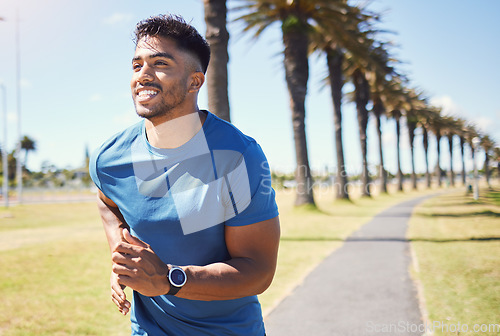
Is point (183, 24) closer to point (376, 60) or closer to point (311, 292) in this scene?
point (311, 292)

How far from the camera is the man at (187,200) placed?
141cm

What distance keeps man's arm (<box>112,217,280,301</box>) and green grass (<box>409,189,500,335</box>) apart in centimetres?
350

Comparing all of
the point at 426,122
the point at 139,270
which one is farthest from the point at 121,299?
the point at 426,122

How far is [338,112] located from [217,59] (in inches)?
675

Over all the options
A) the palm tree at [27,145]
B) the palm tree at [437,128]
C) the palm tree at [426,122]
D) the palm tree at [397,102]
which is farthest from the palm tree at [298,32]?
the palm tree at [27,145]

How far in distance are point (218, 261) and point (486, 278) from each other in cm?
605

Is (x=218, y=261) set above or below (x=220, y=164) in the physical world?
below

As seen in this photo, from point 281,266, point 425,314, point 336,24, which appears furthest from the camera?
point 336,24

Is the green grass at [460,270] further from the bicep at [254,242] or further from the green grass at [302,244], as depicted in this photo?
the bicep at [254,242]

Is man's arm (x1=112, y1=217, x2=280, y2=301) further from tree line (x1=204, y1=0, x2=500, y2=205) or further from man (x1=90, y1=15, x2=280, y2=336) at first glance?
Result: tree line (x1=204, y1=0, x2=500, y2=205)

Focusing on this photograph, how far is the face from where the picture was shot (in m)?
1.56

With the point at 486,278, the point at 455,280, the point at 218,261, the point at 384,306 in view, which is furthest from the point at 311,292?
the point at 218,261

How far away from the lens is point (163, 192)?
1.58 m

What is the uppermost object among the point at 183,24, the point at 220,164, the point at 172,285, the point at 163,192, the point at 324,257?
the point at 183,24
